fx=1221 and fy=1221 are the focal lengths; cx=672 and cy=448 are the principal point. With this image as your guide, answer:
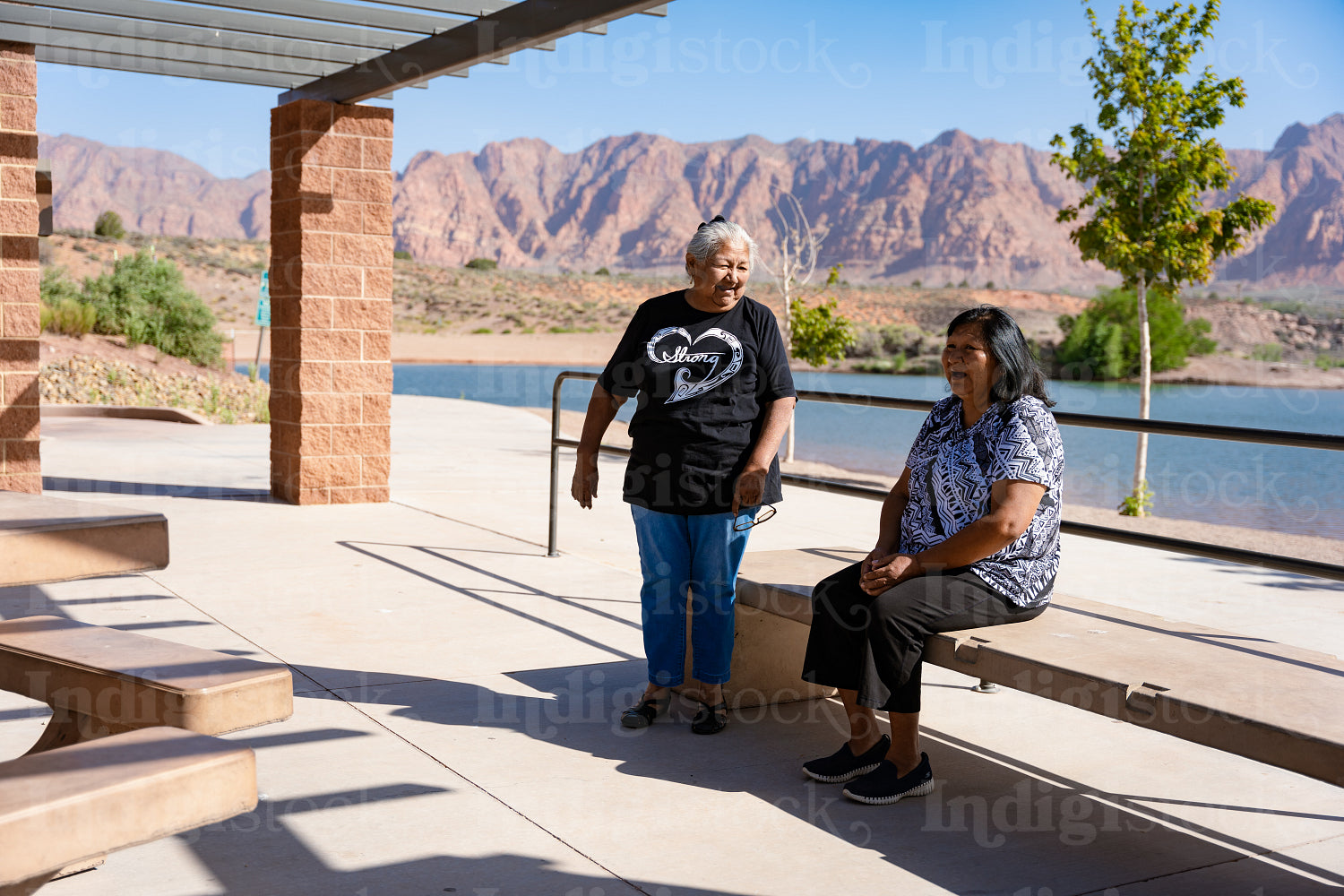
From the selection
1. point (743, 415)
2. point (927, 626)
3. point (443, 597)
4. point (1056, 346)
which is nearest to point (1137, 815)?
point (927, 626)

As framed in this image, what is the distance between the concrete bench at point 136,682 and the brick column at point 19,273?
547 cm

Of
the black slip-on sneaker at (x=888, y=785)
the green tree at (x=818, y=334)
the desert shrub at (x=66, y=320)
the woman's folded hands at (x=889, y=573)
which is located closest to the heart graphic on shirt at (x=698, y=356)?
the woman's folded hands at (x=889, y=573)

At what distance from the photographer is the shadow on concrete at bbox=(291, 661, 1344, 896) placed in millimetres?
2807

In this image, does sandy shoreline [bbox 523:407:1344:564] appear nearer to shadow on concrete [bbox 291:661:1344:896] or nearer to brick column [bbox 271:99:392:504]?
brick column [bbox 271:99:392:504]

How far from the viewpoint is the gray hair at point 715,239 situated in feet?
11.6

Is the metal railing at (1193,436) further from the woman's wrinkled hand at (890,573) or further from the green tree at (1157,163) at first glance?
the green tree at (1157,163)

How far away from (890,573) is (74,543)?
6.25ft

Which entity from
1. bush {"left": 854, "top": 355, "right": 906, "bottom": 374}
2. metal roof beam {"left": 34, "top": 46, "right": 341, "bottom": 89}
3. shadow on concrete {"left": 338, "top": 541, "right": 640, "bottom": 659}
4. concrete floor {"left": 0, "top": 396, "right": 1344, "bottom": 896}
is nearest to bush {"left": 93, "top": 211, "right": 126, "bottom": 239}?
bush {"left": 854, "top": 355, "right": 906, "bottom": 374}

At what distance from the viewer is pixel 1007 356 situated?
10.4 feet

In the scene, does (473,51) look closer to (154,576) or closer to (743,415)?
(154,576)

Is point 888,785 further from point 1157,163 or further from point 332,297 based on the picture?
point 1157,163

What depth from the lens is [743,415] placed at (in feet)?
12.0

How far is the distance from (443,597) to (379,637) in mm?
727

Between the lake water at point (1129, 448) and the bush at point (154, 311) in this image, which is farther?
the bush at point (154, 311)
